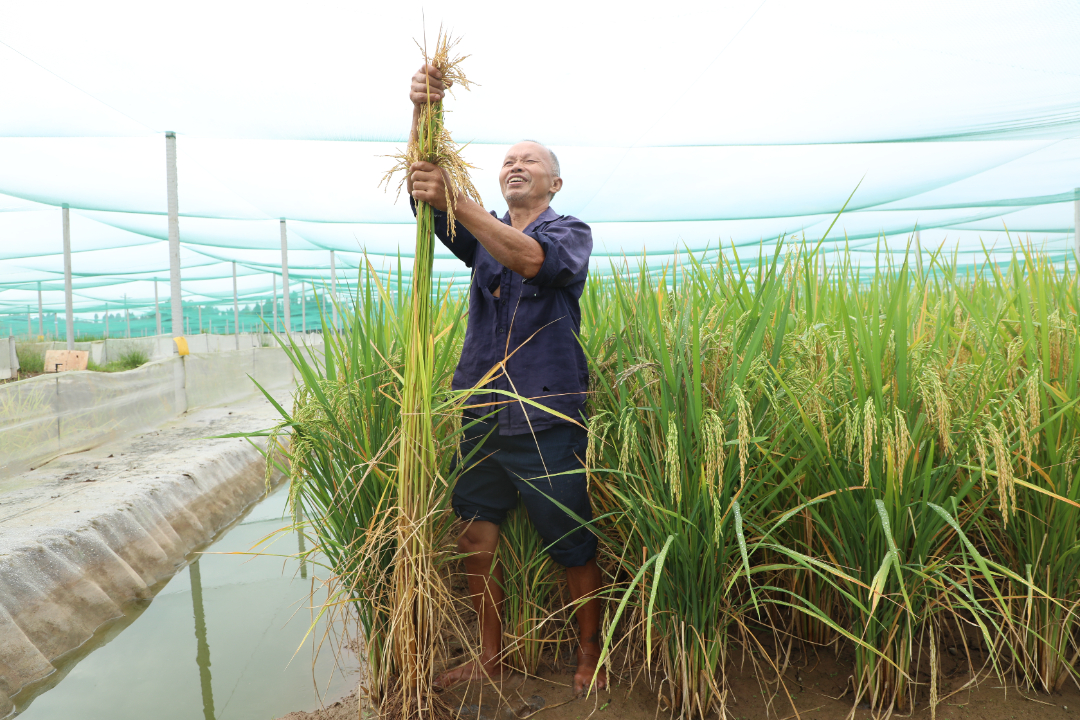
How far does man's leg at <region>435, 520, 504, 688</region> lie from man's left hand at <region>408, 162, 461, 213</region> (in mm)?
905

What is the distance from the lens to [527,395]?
5.24ft

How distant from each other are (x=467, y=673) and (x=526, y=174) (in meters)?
1.44

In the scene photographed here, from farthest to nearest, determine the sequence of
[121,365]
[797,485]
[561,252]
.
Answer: [121,365] < [561,252] < [797,485]

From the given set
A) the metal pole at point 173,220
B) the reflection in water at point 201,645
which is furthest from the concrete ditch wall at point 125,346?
the reflection in water at point 201,645

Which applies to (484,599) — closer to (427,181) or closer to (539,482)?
(539,482)

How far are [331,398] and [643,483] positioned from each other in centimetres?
86

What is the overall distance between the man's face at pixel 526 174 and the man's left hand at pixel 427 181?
1.38 ft

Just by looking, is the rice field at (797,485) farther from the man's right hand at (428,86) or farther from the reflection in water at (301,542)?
the man's right hand at (428,86)

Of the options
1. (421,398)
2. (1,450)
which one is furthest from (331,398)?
(1,450)

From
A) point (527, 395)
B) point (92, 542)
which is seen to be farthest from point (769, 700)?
point (92, 542)

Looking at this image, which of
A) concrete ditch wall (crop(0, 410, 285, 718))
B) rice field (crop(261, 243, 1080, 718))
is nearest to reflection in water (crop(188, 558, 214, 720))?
concrete ditch wall (crop(0, 410, 285, 718))

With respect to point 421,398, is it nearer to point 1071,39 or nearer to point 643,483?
point 643,483

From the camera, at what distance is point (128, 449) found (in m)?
4.35

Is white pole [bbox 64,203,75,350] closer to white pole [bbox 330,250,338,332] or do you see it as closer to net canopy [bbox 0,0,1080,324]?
net canopy [bbox 0,0,1080,324]
